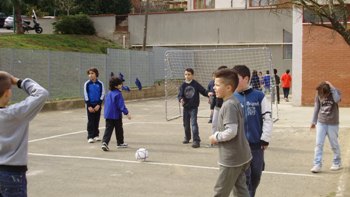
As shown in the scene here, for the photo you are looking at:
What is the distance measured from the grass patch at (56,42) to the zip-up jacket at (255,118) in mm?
25657

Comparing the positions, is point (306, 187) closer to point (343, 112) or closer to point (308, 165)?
point (308, 165)

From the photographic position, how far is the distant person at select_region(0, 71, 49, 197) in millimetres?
4492

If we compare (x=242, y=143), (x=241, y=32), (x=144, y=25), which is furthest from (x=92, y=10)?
(x=242, y=143)

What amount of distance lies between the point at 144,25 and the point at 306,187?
34.4 meters

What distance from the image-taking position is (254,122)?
6.14m

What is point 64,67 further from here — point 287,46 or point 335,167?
point 287,46

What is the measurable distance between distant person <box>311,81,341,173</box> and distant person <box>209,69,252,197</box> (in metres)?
4.13

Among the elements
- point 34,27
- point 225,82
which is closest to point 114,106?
point 225,82

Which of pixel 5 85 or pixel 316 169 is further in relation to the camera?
pixel 316 169

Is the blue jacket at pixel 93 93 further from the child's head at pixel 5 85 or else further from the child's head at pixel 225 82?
the child's head at pixel 5 85

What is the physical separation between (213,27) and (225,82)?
34.9 m

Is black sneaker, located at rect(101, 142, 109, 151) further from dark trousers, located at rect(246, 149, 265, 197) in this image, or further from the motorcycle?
the motorcycle

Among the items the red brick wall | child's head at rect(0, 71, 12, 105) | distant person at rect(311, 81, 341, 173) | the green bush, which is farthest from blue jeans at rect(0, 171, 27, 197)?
the green bush

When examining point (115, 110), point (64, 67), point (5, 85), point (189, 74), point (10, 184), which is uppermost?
point (64, 67)
